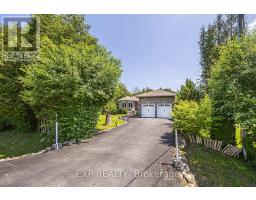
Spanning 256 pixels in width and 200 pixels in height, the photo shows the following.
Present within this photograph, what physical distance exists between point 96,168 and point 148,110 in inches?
781

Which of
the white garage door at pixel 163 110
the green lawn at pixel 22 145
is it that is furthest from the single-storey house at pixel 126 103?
the green lawn at pixel 22 145

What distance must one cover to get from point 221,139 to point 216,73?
3.66 metres

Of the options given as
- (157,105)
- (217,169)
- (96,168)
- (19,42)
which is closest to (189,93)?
(157,105)

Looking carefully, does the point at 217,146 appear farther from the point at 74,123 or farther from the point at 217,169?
the point at 74,123

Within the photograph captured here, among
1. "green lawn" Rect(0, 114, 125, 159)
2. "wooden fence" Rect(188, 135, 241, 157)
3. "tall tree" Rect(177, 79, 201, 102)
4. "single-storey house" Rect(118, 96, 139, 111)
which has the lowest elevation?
"green lawn" Rect(0, 114, 125, 159)

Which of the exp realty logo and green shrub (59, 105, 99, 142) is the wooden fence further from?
the exp realty logo

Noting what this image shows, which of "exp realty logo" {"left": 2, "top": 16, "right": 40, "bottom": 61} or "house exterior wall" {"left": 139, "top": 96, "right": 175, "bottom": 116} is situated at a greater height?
"exp realty logo" {"left": 2, "top": 16, "right": 40, "bottom": 61}

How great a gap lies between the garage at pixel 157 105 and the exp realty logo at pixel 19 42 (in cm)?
1518

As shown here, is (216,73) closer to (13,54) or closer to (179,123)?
(179,123)

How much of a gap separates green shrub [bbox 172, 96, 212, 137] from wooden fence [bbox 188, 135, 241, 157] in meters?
0.48

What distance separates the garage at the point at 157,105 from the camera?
24.8 metres

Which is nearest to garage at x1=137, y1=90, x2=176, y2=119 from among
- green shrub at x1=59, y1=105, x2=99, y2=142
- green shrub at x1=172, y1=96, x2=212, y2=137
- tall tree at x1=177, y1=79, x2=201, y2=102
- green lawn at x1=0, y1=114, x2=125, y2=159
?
tall tree at x1=177, y1=79, x2=201, y2=102

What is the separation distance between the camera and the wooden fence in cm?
976
